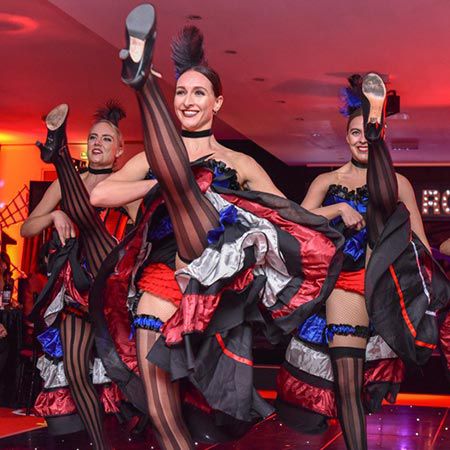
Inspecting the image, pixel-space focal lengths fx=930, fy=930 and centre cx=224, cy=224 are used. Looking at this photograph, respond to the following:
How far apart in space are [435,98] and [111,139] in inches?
227

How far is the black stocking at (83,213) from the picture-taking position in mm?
3600

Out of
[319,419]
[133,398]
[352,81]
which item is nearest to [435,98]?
[352,81]

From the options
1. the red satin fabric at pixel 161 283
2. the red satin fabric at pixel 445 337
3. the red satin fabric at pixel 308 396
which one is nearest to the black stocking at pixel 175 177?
Result: the red satin fabric at pixel 161 283

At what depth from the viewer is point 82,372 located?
383cm

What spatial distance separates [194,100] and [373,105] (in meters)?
0.69

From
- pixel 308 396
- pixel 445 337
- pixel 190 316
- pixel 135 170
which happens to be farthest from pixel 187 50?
pixel 445 337

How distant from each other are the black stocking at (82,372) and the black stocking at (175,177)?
132 centimetres

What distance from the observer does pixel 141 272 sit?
2.87 meters

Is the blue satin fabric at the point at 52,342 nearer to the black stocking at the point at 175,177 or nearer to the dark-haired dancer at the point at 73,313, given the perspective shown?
the dark-haired dancer at the point at 73,313

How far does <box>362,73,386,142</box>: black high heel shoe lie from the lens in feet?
10.5

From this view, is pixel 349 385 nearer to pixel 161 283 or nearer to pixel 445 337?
pixel 445 337

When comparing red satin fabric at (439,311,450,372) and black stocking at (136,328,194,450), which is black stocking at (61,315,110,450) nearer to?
black stocking at (136,328,194,450)

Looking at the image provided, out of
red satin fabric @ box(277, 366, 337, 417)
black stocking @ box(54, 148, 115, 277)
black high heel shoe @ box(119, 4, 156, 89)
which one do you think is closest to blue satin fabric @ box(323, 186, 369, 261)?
red satin fabric @ box(277, 366, 337, 417)

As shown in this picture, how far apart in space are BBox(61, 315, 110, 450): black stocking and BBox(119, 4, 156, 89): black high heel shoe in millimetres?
1748
